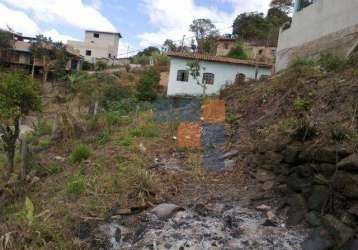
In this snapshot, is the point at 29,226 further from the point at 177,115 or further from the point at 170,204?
the point at 177,115

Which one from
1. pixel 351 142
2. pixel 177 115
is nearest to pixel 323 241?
pixel 351 142

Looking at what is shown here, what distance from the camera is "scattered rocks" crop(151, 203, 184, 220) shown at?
5098 mm

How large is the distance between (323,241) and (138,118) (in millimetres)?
9411

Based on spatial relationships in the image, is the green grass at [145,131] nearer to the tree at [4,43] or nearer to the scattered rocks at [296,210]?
the scattered rocks at [296,210]

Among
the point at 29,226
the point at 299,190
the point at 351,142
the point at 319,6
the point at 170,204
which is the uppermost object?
the point at 319,6

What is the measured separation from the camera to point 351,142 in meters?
4.52

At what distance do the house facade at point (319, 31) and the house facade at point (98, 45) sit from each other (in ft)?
86.6

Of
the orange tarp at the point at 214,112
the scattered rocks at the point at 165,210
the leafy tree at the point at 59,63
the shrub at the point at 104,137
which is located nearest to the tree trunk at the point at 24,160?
the shrub at the point at 104,137

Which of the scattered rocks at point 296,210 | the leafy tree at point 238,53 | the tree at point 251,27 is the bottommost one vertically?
the scattered rocks at point 296,210

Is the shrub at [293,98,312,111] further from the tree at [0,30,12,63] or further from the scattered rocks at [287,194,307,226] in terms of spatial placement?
the tree at [0,30,12,63]

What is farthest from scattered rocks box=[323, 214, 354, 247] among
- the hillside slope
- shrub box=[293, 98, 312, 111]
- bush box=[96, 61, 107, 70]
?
bush box=[96, 61, 107, 70]

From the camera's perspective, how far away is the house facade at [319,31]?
37.1ft

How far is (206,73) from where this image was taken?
2066cm

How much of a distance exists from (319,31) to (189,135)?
7.13 meters
